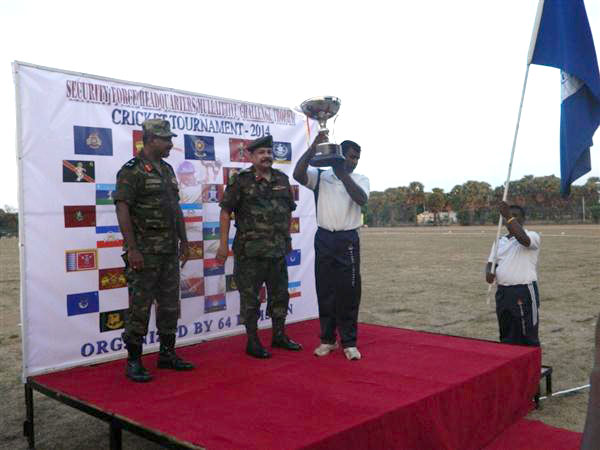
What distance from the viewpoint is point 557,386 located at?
443 centimetres

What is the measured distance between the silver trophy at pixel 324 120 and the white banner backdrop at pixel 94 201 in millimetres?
1041

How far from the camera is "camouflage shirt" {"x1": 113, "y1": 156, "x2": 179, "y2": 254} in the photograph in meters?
3.49

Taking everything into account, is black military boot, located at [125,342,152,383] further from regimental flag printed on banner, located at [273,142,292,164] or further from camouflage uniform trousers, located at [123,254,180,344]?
regimental flag printed on banner, located at [273,142,292,164]

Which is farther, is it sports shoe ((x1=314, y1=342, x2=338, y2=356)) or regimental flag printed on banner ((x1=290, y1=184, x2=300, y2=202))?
regimental flag printed on banner ((x1=290, y1=184, x2=300, y2=202))

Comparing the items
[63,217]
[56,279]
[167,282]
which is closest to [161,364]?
[167,282]

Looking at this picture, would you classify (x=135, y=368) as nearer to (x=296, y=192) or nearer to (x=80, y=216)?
(x=80, y=216)

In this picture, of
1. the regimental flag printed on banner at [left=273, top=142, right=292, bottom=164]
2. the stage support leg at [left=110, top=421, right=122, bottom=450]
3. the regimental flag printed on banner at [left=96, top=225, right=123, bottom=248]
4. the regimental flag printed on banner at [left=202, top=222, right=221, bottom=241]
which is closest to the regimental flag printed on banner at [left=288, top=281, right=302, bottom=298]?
the regimental flag printed on banner at [left=202, top=222, right=221, bottom=241]

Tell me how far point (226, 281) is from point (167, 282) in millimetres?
1264

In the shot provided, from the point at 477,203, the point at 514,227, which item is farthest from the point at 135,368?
the point at 477,203

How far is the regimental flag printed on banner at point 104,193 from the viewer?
4016 mm

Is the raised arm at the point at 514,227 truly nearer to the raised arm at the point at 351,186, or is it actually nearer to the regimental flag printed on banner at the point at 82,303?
the raised arm at the point at 351,186

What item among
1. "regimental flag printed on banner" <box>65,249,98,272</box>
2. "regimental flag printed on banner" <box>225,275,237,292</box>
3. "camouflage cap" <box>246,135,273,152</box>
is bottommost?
"regimental flag printed on banner" <box>225,275,237,292</box>

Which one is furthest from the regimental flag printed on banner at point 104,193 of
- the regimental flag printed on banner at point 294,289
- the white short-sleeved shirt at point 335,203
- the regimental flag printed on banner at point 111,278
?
the regimental flag printed on banner at point 294,289

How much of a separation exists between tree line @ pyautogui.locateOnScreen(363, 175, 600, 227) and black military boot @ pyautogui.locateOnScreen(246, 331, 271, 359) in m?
49.5
